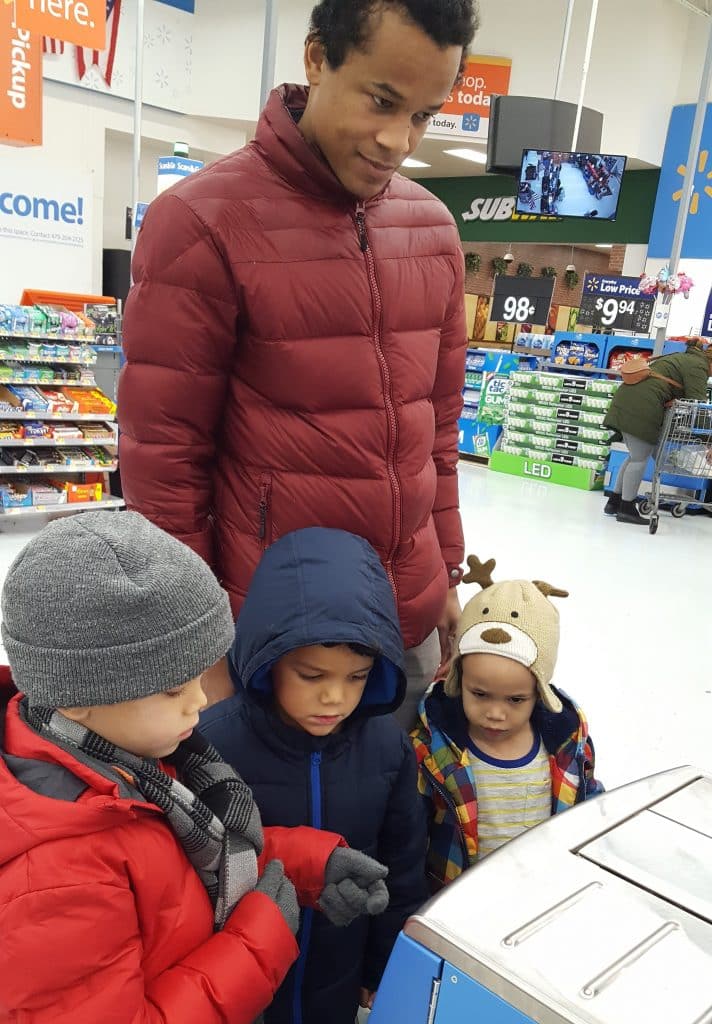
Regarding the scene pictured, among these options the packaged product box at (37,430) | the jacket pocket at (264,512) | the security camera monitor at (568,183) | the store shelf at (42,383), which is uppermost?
the security camera monitor at (568,183)

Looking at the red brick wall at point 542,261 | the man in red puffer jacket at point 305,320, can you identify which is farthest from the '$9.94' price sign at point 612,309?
the red brick wall at point 542,261

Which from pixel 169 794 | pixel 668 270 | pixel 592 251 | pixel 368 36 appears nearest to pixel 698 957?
pixel 169 794

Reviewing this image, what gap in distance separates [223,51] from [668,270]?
7199 millimetres

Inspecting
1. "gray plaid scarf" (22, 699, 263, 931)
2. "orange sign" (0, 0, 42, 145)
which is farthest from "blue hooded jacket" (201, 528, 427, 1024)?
"orange sign" (0, 0, 42, 145)

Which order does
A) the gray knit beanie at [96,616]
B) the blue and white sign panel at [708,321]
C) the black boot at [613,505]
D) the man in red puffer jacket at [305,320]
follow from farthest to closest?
1. the blue and white sign panel at [708,321]
2. the black boot at [613,505]
3. the man in red puffer jacket at [305,320]
4. the gray knit beanie at [96,616]

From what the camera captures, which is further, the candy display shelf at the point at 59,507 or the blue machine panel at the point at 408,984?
the candy display shelf at the point at 59,507

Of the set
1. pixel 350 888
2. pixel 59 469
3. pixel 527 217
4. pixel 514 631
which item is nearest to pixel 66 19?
pixel 59 469

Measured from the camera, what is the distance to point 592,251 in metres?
19.3

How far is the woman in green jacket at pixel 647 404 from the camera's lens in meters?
6.72

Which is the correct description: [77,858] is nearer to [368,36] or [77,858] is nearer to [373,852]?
[373,852]

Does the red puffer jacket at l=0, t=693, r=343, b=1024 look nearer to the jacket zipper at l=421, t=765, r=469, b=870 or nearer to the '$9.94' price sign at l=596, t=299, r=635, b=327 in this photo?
the jacket zipper at l=421, t=765, r=469, b=870

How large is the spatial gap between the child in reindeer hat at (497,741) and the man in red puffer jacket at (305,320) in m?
0.25

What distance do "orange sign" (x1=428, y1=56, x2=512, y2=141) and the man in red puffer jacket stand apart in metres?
10.7

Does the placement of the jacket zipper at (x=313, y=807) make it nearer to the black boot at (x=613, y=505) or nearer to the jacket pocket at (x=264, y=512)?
the jacket pocket at (x=264, y=512)
